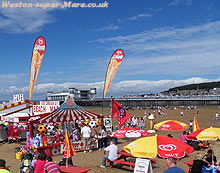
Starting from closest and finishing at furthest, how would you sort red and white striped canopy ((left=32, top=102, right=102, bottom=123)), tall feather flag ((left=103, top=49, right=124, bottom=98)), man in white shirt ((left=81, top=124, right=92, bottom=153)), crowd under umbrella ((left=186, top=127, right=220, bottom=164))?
crowd under umbrella ((left=186, top=127, right=220, bottom=164)) < man in white shirt ((left=81, top=124, right=92, bottom=153)) < red and white striped canopy ((left=32, top=102, right=102, bottom=123)) < tall feather flag ((left=103, top=49, right=124, bottom=98))

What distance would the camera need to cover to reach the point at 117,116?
12.9 m

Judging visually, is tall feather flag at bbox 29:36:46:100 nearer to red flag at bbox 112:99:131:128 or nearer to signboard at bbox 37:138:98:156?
signboard at bbox 37:138:98:156

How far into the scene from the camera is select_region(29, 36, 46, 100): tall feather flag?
1452 cm

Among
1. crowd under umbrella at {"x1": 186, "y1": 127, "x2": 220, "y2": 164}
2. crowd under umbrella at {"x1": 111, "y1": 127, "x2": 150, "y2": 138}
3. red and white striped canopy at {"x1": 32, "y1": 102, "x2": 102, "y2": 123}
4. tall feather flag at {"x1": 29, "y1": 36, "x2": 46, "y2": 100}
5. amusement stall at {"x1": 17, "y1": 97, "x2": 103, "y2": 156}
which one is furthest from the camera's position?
tall feather flag at {"x1": 29, "y1": 36, "x2": 46, "y2": 100}

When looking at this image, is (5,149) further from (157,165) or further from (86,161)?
(157,165)

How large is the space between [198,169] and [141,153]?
1516mm

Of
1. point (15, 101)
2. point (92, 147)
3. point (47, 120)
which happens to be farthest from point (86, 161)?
point (15, 101)

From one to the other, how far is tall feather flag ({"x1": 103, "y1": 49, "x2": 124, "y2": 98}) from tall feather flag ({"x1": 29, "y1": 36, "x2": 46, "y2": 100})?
16.0 feet

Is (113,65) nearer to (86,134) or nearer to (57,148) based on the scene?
(86,134)

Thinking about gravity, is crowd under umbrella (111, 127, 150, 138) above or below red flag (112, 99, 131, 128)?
below

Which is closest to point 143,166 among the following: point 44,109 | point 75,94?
point 44,109

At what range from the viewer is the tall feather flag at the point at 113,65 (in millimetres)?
16984

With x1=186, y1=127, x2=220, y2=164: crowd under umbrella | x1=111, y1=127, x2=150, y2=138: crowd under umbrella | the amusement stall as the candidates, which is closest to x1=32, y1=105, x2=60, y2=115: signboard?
the amusement stall

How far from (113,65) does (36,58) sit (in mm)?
5432
